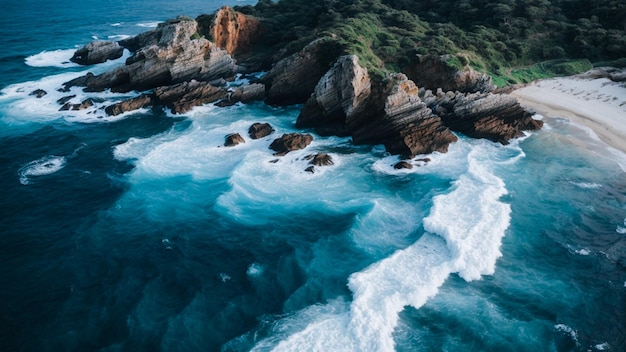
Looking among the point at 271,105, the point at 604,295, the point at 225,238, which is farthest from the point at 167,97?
the point at 604,295

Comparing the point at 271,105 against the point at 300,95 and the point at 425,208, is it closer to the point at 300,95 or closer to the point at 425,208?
the point at 300,95

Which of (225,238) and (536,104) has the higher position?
(536,104)

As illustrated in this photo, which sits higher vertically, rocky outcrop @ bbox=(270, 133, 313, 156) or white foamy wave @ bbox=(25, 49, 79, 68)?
rocky outcrop @ bbox=(270, 133, 313, 156)

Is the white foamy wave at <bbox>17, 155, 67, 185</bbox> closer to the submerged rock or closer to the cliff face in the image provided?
the submerged rock

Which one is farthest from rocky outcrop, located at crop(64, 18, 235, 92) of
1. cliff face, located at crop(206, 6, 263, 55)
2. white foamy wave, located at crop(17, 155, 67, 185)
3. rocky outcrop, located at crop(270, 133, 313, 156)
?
rocky outcrop, located at crop(270, 133, 313, 156)

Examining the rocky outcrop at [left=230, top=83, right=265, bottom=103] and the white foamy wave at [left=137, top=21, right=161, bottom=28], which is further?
the white foamy wave at [left=137, top=21, right=161, bottom=28]

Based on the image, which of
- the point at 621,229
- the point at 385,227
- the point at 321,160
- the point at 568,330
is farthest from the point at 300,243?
the point at 621,229
